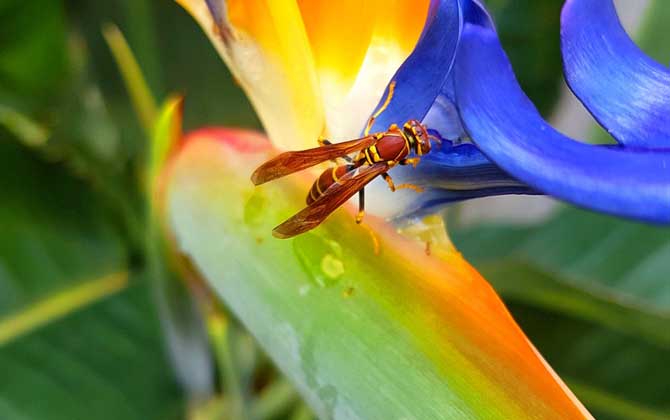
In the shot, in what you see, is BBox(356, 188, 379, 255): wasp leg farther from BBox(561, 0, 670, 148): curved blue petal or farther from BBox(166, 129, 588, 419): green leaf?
BBox(561, 0, 670, 148): curved blue petal

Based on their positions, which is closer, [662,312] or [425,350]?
[425,350]

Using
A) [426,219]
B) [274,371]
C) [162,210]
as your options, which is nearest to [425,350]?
[426,219]

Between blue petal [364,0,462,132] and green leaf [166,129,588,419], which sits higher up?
blue petal [364,0,462,132]

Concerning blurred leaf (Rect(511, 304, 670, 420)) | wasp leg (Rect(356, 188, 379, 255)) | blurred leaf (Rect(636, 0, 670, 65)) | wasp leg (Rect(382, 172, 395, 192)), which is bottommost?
blurred leaf (Rect(511, 304, 670, 420))

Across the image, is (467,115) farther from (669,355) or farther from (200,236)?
(669,355)

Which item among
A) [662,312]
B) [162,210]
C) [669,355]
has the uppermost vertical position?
[162,210]

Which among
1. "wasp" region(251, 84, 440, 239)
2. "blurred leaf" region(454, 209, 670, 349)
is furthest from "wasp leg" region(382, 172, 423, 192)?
"blurred leaf" region(454, 209, 670, 349)

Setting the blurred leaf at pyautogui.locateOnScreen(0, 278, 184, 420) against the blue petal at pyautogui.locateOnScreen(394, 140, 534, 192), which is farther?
the blurred leaf at pyautogui.locateOnScreen(0, 278, 184, 420)
